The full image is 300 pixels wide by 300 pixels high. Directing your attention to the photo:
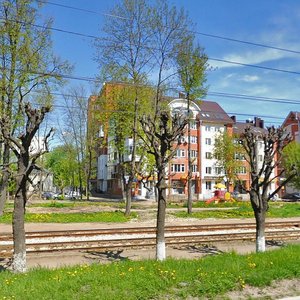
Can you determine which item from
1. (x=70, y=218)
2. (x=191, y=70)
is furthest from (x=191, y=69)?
(x=70, y=218)

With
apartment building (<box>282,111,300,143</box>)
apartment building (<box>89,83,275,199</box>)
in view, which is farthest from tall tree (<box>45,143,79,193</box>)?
apartment building (<box>282,111,300,143</box>)

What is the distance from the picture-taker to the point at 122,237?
16.0 meters

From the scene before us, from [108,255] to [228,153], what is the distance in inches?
1858

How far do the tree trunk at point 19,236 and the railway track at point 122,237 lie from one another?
3463 mm

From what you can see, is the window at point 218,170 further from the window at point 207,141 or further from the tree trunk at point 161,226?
the tree trunk at point 161,226

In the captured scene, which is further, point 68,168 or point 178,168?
point 178,168

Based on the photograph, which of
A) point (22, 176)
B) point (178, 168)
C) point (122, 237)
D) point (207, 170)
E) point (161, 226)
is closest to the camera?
point (22, 176)

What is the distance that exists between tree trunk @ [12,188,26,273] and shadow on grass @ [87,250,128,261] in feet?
11.2

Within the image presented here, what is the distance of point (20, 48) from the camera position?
2283 centimetres

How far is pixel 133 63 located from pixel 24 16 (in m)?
7.23

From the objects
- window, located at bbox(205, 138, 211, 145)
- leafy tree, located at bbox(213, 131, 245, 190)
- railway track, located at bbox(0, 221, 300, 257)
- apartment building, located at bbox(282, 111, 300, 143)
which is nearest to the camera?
railway track, located at bbox(0, 221, 300, 257)

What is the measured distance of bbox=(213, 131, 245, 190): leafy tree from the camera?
5759cm

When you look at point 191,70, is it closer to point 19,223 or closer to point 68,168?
point 19,223

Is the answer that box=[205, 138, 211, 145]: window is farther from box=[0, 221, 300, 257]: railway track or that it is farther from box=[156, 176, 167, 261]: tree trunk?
box=[156, 176, 167, 261]: tree trunk
